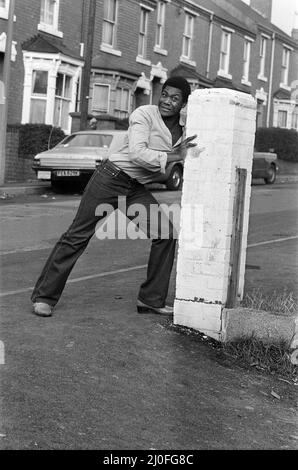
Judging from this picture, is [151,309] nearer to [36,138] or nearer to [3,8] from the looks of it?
[36,138]

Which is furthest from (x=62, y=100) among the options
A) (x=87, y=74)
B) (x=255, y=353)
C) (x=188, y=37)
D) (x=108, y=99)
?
(x=255, y=353)

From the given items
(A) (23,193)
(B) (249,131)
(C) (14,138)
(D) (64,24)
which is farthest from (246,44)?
(B) (249,131)

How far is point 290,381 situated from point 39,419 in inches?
75.1

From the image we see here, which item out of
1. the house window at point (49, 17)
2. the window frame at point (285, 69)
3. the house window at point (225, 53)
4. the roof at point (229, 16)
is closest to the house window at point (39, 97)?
the house window at point (49, 17)

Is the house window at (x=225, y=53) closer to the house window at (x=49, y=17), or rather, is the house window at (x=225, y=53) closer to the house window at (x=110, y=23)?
the house window at (x=110, y=23)

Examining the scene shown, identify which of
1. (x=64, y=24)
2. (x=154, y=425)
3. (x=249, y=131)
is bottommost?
(x=154, y=425)

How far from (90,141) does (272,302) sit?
15174mm

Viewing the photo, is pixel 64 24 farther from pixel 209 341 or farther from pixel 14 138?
pixel 209 341

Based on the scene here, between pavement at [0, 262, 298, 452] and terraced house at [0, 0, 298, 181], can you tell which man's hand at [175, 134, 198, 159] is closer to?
pavement at [0, 262, 298, 452]

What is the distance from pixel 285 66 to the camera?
1702 inches

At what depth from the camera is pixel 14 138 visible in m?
22.8

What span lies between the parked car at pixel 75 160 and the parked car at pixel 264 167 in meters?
6.33

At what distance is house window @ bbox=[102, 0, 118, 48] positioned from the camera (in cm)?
2839

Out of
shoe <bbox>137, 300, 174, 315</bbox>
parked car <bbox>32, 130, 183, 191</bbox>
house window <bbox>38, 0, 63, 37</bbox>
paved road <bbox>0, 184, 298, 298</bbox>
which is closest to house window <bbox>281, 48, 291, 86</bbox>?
house window <bbox>38, 0, 63, 37</bbox>
